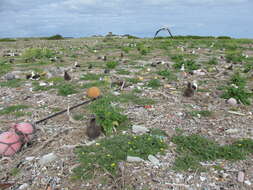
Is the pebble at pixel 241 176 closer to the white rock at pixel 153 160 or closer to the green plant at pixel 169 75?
the white rock at pixel 153 160

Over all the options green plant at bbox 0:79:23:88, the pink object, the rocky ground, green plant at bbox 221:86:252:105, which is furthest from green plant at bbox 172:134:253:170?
green plant at bbox 0:79:23:88

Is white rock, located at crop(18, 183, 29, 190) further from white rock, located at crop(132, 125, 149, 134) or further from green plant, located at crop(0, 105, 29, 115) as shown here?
green plant, located at crop(0, 105, 29, 115)

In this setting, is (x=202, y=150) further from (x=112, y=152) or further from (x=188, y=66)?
(x=188, y=66)

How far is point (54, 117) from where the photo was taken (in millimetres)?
4602

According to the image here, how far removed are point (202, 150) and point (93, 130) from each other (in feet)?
5.78

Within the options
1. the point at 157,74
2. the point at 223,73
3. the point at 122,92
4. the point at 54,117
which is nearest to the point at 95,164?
the point at 54,117

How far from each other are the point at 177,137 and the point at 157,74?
465cm

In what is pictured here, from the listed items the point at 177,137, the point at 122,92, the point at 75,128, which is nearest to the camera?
the point at 177,137

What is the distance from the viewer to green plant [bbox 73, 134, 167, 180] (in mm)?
2861

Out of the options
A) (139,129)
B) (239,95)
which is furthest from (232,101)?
(139,129)

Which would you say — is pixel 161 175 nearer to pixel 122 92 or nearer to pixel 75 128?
pixel 75 128

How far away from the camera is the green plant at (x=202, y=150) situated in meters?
3.06

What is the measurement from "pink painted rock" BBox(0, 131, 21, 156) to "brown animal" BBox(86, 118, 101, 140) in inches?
43.8

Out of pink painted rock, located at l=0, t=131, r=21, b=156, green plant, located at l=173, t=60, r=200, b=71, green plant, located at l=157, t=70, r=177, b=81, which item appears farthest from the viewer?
green plant, located at l=173, t=60, r=200, b=71
